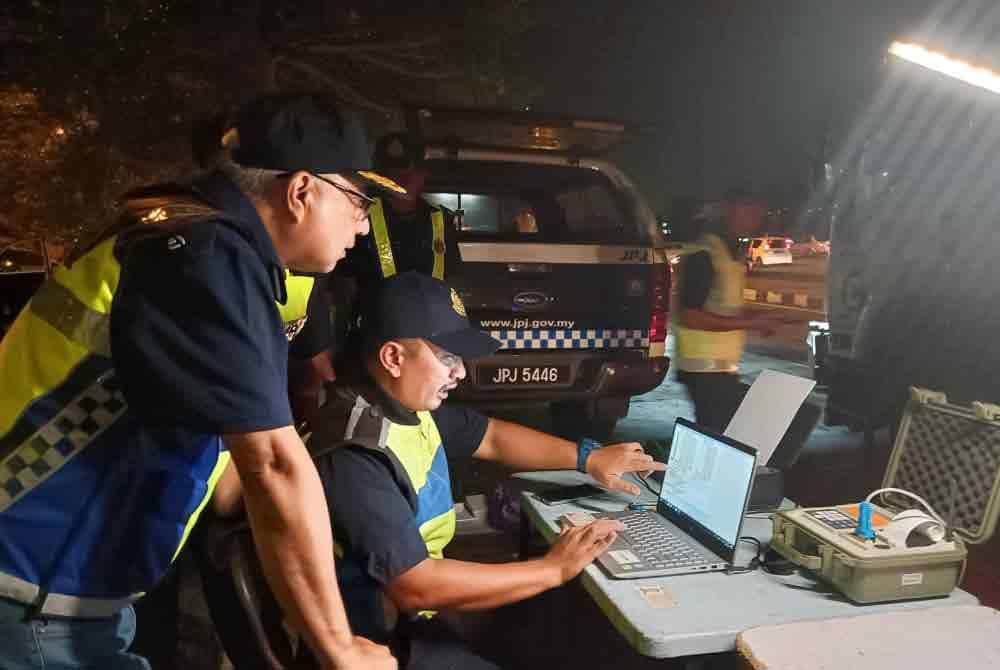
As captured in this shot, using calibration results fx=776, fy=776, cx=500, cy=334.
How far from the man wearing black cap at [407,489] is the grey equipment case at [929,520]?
0.52m

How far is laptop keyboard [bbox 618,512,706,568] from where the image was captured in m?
2.00

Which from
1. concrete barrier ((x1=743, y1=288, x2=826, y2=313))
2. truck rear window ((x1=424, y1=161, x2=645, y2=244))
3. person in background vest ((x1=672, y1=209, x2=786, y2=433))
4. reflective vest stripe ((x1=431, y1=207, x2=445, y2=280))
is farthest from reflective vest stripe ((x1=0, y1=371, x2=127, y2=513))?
concrete barrier ((x1=743, y1=288, x2=826, y2=313))

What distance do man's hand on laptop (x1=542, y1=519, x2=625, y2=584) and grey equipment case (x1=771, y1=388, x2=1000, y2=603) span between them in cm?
44

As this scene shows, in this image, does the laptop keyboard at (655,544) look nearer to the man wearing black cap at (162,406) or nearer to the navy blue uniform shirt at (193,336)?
the man wearing black cap at (162,406)

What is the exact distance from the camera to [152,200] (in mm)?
1324

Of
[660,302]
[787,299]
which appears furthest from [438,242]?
[787,299]

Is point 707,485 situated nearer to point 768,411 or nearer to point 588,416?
point 768,411

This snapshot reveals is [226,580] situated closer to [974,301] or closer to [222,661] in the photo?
[222,661]

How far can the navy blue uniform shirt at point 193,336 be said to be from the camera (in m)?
1.18

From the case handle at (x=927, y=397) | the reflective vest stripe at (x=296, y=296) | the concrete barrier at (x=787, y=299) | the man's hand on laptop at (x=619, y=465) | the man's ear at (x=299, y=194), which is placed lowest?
the concrete barrier at (x=787, y=299)

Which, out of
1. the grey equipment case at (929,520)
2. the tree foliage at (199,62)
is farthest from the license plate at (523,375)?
the tree foliage at (199,62)

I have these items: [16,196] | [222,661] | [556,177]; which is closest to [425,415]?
[222,661]

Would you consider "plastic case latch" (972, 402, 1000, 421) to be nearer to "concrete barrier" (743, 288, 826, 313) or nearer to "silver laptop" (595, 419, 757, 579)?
"silver laptop" (595, 419, 757, 579)

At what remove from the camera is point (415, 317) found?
2.04 m
